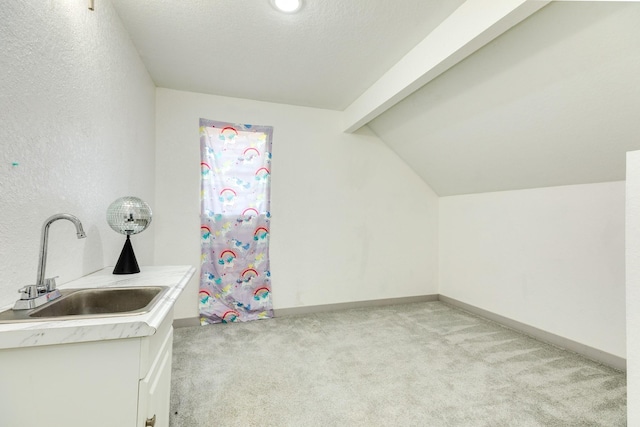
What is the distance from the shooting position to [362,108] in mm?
3014

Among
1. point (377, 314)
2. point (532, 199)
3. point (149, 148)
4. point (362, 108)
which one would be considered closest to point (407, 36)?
point (362, 108)

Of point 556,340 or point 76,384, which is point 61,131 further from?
point 556,340

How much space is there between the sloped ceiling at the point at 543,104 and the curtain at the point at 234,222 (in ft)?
5.19

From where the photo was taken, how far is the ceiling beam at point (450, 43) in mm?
1525

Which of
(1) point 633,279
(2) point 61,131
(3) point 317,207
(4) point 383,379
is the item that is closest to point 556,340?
(4) point 383,379

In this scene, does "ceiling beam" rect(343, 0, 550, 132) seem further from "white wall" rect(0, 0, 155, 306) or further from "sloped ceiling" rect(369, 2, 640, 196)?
"white wall" rect(0, 0, 155, 306)

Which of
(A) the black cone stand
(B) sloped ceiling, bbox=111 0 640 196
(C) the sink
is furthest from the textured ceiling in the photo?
(C) the sink

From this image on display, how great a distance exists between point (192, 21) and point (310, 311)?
2.87 m

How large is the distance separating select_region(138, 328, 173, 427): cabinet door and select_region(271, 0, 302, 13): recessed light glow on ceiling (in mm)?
1908

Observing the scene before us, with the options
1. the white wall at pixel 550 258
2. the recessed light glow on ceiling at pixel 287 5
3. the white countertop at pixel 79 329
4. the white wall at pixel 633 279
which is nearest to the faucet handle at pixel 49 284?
the white countertop at pixel 79 329

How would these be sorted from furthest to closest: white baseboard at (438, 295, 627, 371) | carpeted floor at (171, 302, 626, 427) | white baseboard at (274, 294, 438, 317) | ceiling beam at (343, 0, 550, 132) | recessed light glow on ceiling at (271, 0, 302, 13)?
white baseboard at (274, 294, 438, 317) < white baseboard at (438, 295, 627, 371) < recessed light glow on ceiling at (271, 0, 302, 13) < carpeted floor at (171, 302, 626, 427) < ceiling beam at (343, 0, 550, 132)

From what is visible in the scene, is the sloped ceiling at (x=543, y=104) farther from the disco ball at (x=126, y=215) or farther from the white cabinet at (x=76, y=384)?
the white cabinet at (x=76, y=384)

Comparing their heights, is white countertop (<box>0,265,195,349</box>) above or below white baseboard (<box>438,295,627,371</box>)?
above

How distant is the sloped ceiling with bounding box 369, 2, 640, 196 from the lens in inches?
A: 63.4
